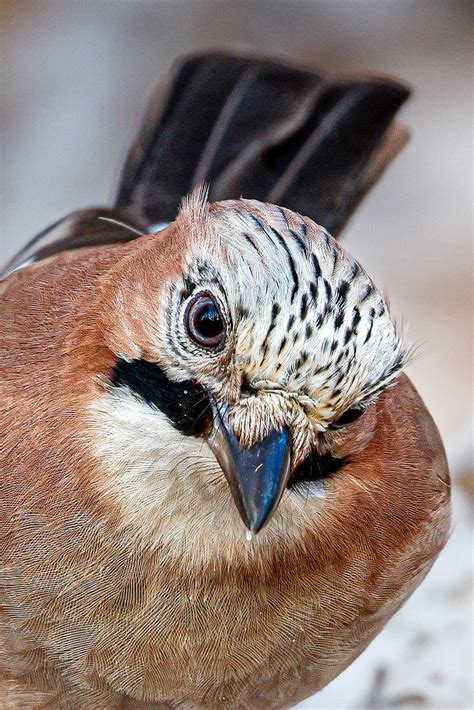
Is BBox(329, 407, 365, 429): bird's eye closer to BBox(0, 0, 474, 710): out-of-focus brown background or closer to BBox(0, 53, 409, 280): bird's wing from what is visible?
BBox(0, 53, 409, 280): bird's wing

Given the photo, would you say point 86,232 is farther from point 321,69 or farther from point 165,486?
point 321,69

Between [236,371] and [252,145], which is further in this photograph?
[252,145]

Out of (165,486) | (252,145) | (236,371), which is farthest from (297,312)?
(252,145)

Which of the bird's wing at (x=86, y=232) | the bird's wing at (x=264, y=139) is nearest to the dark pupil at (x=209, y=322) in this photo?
the bird's wing at (x=86, y=232)

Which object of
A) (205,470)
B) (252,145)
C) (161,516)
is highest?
(252,145)

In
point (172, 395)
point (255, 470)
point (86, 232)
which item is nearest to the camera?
point (255, 470)

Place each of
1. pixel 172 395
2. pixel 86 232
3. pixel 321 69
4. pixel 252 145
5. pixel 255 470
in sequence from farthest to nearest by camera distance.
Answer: pixel 321 69, pixel 252 145, pixel 86 232, pixel 172 395, pixel 255 470

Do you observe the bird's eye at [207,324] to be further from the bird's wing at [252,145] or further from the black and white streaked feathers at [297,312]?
the bird's wing at [252,145]

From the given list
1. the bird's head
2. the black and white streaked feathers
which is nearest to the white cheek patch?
the bird's head
